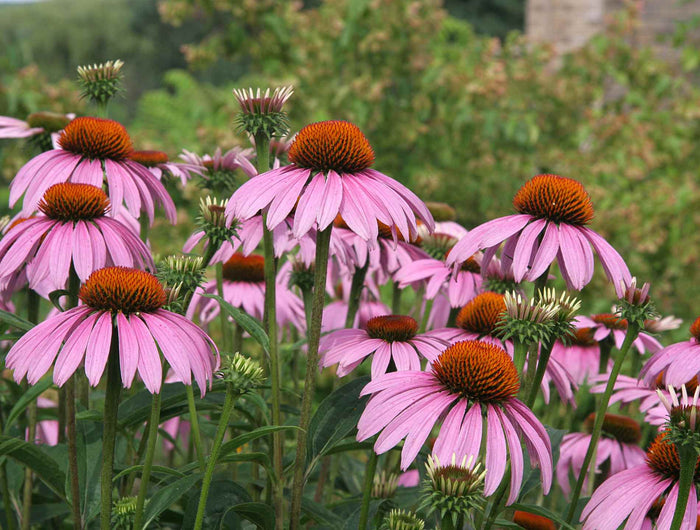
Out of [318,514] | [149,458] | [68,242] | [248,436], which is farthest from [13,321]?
[318,514]

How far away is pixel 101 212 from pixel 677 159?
4050 millimetres

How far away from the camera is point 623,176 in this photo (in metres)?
4.16

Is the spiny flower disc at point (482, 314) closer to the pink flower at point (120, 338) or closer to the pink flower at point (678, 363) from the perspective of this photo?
the pink flower at point (678, 363)

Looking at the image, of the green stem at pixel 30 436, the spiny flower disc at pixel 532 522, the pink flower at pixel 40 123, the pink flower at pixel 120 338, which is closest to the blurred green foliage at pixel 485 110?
the pink flower at pixel 40 123

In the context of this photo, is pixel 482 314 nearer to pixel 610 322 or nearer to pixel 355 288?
pixel 355 288

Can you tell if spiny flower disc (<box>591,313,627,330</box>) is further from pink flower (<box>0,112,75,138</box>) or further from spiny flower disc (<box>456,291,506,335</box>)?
pink flower (<box>0,112,75,138</box>)

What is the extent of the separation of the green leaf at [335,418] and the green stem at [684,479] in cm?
36

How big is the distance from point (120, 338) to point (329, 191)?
0.29 meters

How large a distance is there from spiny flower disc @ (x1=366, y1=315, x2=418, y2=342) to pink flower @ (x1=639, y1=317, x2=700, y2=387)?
1.10 ft

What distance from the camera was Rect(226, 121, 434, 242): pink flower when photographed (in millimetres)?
877

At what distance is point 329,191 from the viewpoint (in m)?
0.91

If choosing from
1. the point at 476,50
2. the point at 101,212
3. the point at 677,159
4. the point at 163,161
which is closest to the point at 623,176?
the point at 677,159

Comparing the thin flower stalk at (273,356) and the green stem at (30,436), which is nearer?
the thin flower stalk at (273,356)

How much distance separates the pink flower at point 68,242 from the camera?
0.97 m
